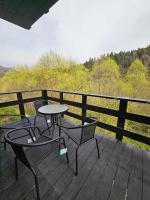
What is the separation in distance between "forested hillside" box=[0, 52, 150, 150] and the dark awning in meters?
6.95

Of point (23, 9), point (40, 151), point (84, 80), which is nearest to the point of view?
point (23, 9)

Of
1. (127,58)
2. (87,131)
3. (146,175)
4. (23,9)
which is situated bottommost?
(146,175)

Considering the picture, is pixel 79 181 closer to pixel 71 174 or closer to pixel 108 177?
pixel 71 174

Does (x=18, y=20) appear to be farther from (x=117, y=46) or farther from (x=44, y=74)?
(x=117, y=46)

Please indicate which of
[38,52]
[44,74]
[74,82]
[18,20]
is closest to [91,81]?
[74,82]

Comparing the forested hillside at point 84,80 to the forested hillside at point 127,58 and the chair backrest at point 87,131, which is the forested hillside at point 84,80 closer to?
the forested hillside at point 127,58

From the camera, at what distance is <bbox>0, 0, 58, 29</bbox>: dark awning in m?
1.50

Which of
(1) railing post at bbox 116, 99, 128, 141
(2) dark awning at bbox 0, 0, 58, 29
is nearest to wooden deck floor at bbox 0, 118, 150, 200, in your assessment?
(1) railing post at bbox 116, 99, 128, 141

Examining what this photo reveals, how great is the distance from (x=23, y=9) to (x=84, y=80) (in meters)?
9.04

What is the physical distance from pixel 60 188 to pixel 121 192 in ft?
2.21

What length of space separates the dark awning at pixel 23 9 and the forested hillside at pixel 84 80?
695 centimetres

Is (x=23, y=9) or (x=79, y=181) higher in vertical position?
(x=23, y=9)

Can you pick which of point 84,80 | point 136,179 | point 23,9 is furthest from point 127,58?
point 136,179

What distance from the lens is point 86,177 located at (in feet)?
4.66
